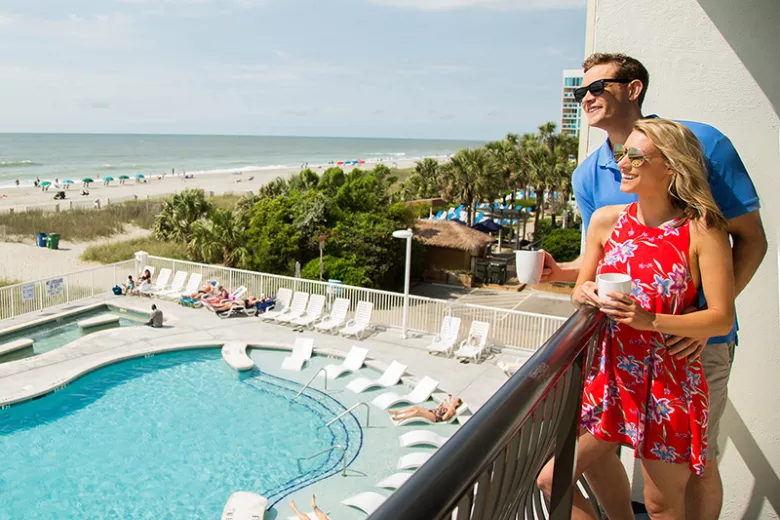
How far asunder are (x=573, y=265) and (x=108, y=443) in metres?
10.3

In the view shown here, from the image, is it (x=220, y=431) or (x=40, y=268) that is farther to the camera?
(x=40, y=268)

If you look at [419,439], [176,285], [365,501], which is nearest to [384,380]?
[419,439]

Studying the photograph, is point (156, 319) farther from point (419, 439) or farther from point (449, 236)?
point (449, 236)

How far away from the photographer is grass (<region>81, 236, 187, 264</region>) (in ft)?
93.2

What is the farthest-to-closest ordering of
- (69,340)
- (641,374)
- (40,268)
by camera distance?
(40,268) < (69,340) < (641,374)

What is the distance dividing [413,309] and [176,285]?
7785 millimetres

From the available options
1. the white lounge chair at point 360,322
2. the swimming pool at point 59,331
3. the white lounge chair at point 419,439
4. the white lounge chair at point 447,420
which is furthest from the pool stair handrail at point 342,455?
the swimming pool at point 59,331

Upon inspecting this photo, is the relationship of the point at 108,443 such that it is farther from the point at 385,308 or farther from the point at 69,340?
the point at 385,308

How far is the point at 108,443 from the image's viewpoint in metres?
10.8

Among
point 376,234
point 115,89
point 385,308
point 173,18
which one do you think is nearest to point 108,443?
point 385,308

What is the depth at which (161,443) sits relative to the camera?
1070cm

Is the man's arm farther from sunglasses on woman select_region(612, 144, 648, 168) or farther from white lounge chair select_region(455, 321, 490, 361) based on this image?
white lounge chair select_region(455, 321, 490, 361)

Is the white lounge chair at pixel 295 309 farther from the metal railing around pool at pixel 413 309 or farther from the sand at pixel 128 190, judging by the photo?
the sand at pixel 128 190

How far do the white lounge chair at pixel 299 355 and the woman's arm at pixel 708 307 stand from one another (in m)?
12.2
